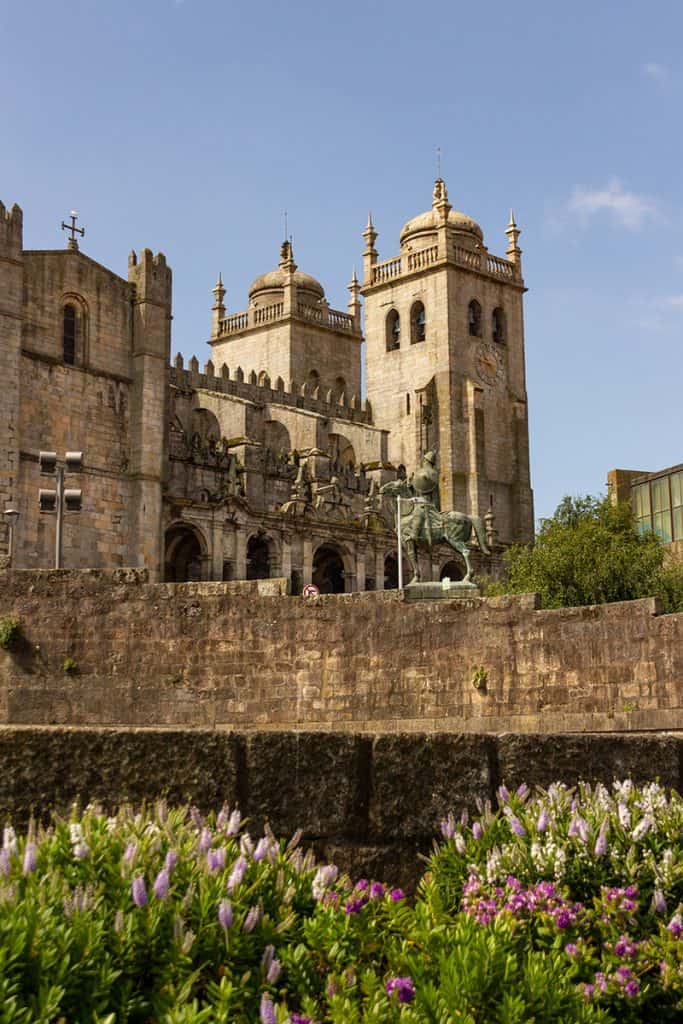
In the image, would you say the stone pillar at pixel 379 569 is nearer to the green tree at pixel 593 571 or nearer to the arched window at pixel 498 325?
the green tree at pixel 593 571

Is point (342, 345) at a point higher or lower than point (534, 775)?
higher

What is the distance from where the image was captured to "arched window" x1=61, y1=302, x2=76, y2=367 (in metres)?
43.8

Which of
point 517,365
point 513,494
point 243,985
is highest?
point 517,365

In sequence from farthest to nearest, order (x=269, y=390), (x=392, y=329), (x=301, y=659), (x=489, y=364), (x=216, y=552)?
1. (x=392, y=329)
2. (x=489, y=364)
3. (x=269, y=390)
4. (x=216, y=552)
5. (x=301, y=659)

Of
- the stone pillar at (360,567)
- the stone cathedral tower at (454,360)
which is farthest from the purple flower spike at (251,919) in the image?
the stone cathedral tower at (454,360)

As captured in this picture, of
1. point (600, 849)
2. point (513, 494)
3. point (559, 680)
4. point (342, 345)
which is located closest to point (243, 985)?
point (600, 849)

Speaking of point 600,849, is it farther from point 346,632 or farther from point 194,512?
point 194,512

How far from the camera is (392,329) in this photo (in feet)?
247

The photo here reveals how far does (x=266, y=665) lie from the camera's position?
1900cm

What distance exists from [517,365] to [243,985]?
7253 centimetres

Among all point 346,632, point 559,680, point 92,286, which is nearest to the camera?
point 559,680

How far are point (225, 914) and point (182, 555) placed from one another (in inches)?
1884

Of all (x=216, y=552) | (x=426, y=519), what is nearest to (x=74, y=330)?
(x=216, y=552)

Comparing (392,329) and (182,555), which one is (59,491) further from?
(392,329)
